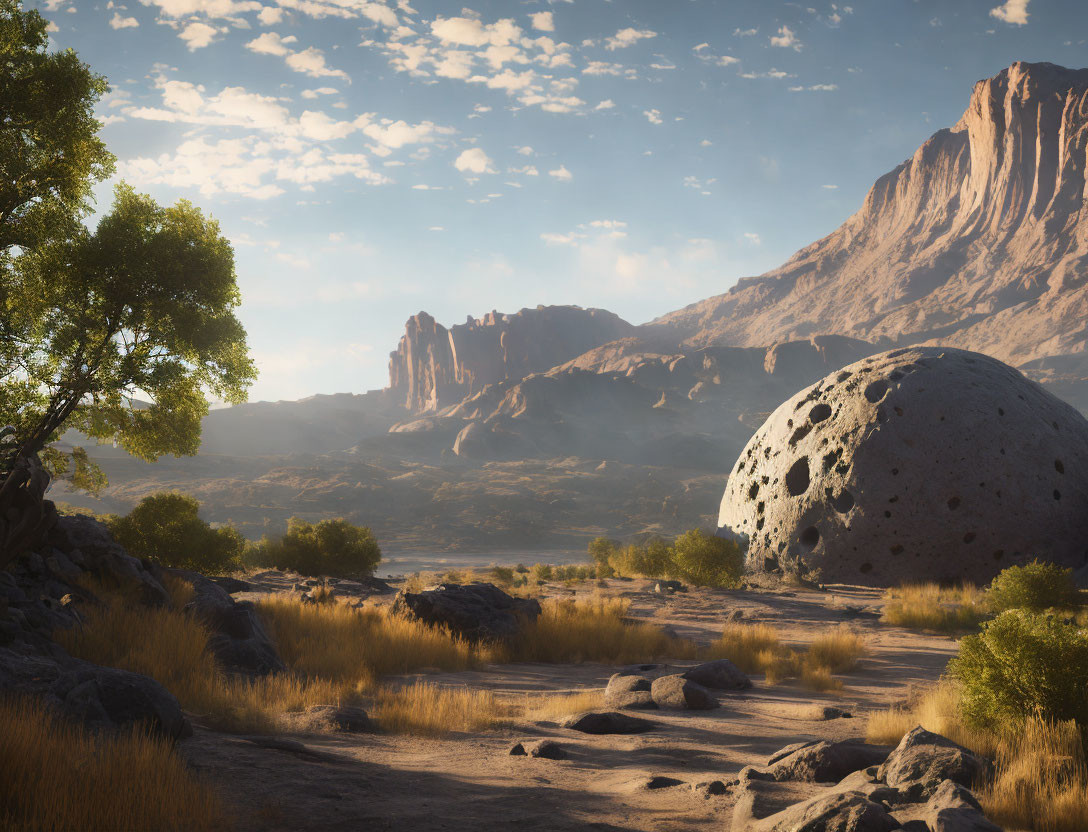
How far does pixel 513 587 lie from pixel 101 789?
58.8 ft

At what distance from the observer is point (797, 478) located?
19203 millimetres

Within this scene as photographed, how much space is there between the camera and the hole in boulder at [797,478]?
62.2 ft

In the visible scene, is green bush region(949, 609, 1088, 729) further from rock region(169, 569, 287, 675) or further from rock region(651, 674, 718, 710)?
rock region(169, 569, 287, 675)

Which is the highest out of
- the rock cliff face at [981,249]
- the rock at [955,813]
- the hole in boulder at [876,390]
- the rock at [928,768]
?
the rock cliff face at [981,249]

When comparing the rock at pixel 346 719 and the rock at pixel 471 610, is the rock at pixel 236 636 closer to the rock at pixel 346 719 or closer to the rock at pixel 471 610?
the rock at pixel 346 719

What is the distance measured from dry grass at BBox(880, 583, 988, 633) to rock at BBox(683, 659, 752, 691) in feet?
19.5

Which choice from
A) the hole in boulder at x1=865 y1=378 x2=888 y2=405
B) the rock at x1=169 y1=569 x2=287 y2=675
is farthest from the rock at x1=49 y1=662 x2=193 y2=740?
the hole in boulder at x1=865 y1=378 x2=888 y2=405

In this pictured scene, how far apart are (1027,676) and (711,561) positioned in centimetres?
1430

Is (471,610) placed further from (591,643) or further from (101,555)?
(101,555)

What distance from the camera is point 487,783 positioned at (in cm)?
466

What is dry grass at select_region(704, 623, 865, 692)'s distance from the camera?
843cm

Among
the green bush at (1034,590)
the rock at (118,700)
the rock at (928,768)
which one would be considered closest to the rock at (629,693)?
the rock at (928,768)

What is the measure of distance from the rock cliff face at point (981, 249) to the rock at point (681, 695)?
4252 inches

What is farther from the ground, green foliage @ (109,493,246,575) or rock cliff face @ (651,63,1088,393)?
rock cliff face @ (651,63,1088,393)
